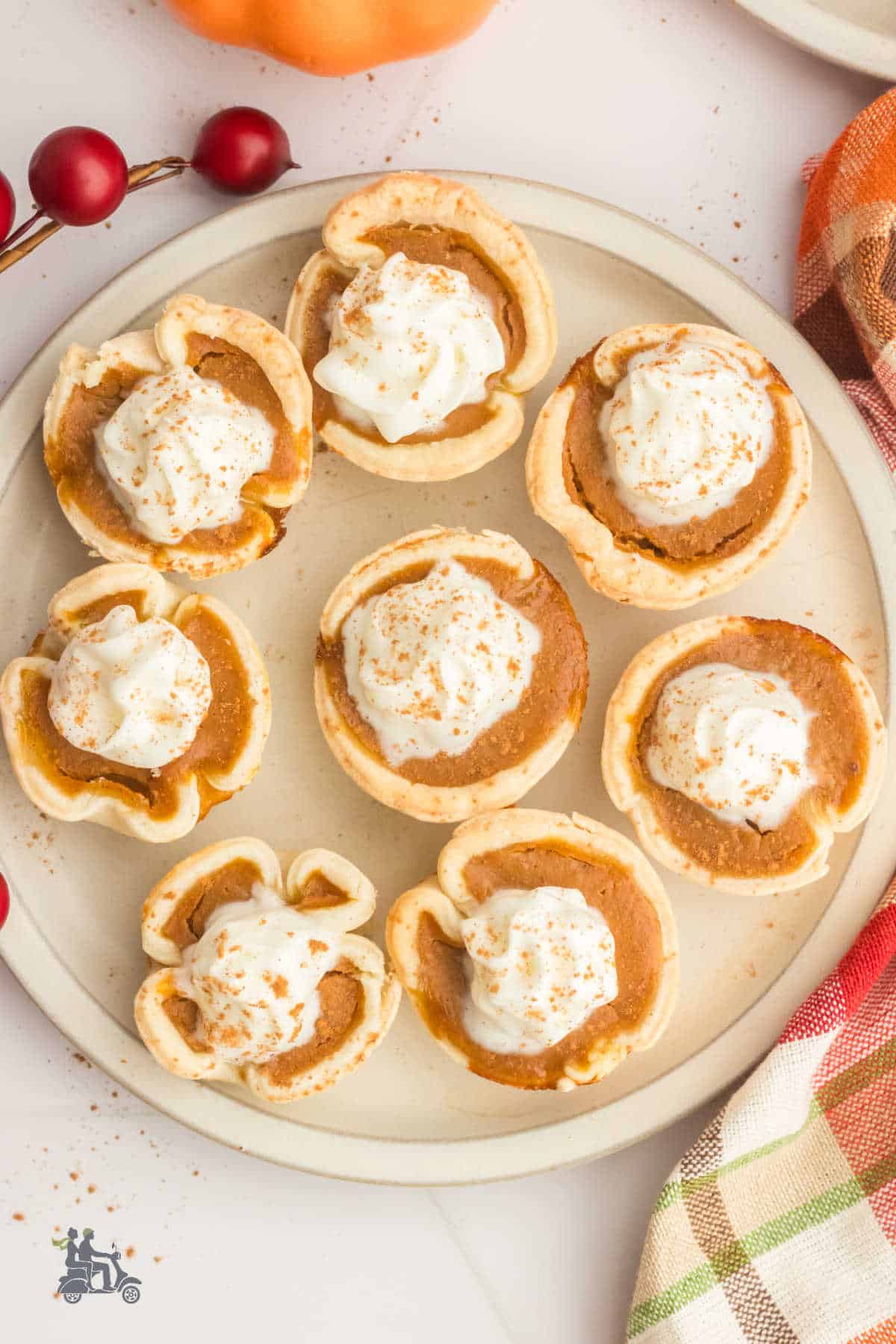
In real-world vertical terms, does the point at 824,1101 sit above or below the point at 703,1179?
above

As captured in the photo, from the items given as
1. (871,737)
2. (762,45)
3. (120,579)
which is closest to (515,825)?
(871,737)

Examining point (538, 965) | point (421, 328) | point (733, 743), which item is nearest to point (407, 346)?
point (421, 328)

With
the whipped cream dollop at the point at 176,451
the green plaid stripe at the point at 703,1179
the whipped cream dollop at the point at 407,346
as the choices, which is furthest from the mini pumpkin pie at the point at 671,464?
the green plaid stripe at the point at 703,1179

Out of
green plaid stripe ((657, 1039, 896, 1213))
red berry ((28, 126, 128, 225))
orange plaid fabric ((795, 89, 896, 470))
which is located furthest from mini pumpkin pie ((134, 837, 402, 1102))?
orange plaid fabric ((795, 89, 896, 470))

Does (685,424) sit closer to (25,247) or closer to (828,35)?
(828,35)

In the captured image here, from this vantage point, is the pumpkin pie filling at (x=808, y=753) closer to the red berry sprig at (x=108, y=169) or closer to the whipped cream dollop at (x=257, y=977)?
the whipped cream dollop at (x=257, y=977)

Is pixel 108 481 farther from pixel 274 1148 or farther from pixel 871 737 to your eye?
pixel 871 737

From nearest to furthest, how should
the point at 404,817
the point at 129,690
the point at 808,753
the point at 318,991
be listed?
the point at 129,690, the point at 318,991, the point at 808,753, the point at 404,817
